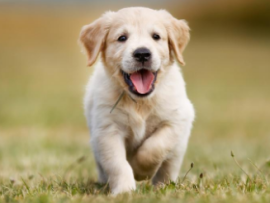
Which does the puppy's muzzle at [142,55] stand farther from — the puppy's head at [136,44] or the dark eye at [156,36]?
the dark eye at [156,36]

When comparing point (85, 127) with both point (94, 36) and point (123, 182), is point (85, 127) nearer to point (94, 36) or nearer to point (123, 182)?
Answer: point (94, 36)

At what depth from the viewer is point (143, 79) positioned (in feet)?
12.7

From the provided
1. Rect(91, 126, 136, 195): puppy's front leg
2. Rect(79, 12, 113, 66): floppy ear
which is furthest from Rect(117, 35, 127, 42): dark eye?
Rect(91, 126, 136, 195): puppy's front leg

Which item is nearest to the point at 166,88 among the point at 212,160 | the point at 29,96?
the point at 212,160

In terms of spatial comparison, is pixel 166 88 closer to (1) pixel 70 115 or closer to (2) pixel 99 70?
(2) pixel 99 70

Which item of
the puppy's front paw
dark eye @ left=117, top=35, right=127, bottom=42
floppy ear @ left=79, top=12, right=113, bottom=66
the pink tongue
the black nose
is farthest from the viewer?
floppy ear @ left=79, top=12, right=113, bottom=66

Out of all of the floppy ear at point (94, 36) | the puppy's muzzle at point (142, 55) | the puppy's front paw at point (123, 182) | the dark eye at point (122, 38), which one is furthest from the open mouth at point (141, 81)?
the puppy's front paw at point (123, 182)

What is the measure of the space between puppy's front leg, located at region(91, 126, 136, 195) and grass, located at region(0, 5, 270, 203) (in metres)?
0.11

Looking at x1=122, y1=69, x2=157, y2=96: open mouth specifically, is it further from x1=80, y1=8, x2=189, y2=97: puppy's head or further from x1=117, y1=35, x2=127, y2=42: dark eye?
x1=117, y1=35, x2=127, y2=42: dark eye

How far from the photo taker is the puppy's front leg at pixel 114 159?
354 cm

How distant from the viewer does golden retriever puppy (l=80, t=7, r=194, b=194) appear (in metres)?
3.78

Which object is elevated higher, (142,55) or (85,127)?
(142,55)

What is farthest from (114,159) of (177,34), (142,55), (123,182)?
(177,34)

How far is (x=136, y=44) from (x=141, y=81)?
0.28 metres
